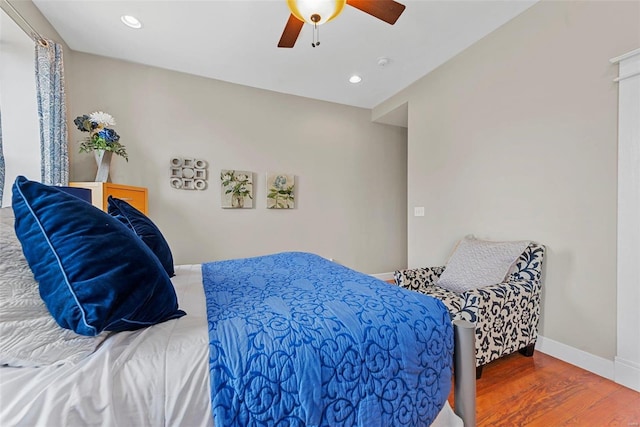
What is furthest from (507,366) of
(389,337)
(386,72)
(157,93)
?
(157,93)

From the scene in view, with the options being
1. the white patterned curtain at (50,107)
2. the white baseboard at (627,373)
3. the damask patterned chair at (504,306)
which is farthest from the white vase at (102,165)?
the white baseboard at (627,373)

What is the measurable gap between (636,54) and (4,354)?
10.6ft

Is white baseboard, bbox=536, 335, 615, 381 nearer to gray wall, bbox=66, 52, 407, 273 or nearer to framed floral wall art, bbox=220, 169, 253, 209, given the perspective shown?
gray wall, bbox=66, 52, 407, 273

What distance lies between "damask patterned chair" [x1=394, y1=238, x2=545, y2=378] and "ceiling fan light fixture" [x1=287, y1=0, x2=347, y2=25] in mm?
2029

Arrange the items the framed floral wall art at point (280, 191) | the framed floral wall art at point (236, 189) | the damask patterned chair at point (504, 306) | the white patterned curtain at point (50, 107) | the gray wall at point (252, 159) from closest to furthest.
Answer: the damask patterned chair at point (504, 306)
the white patterned curtain at point (50, 107)
the gray wall at point (252, 159)
the framed floral wall art at point (236, 189)
the framed floral wall art at point (280, 191)

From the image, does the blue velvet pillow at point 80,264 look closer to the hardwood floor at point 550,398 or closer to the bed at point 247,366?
the bed at point 247,366

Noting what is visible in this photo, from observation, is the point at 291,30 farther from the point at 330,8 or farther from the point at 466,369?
the point at 466,369

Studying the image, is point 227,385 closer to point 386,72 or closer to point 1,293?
point 1,293

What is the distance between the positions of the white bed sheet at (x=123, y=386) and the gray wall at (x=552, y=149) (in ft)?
8.20

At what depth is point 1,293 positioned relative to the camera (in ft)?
2.29

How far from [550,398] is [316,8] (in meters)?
2.75

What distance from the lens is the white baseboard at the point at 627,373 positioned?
1600 millimetres

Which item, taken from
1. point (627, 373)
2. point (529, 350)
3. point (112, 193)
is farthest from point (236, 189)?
point (627, 373)

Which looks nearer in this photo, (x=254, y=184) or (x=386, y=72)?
(x=386, y=72)
